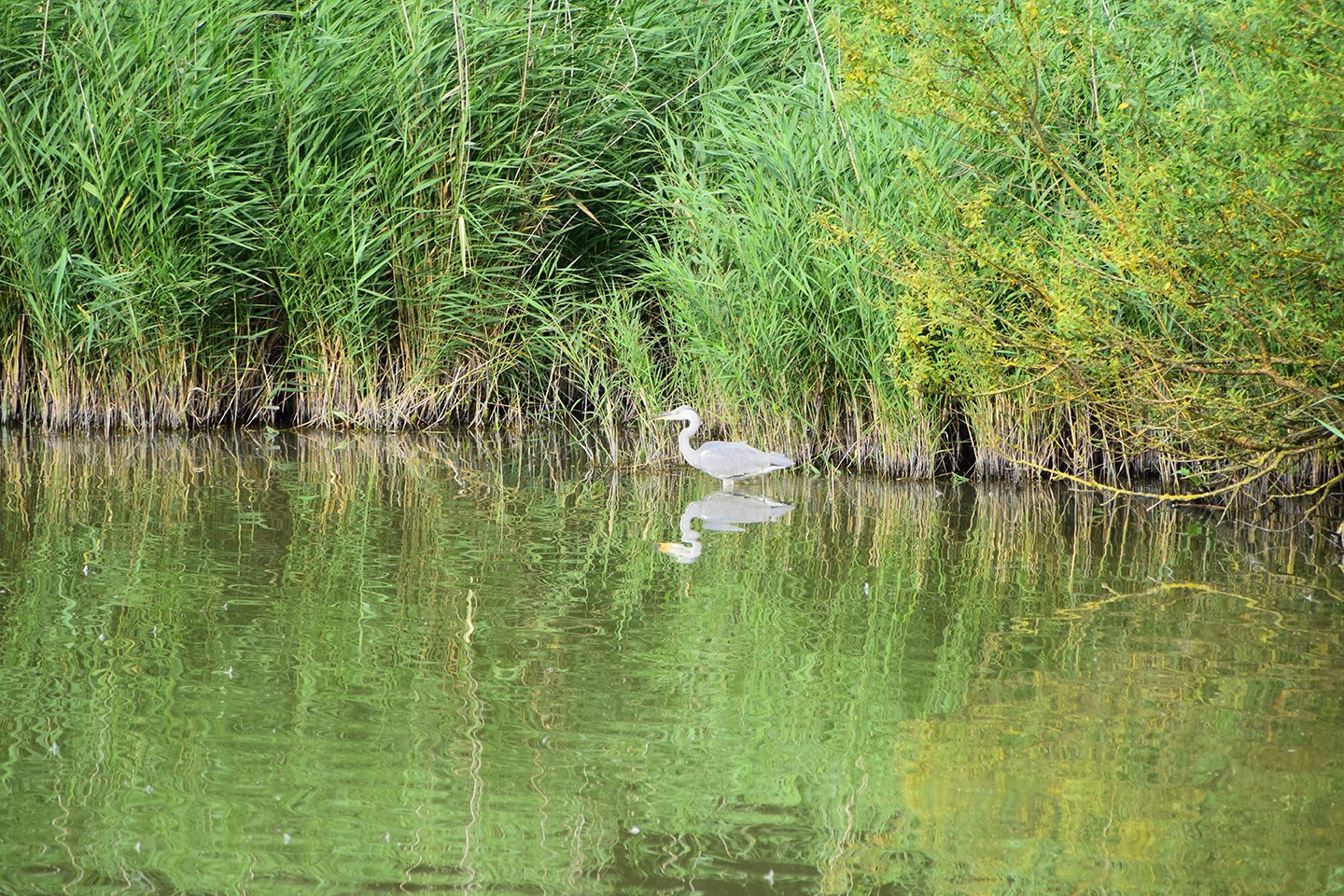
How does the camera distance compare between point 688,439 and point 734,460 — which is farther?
point 688,439

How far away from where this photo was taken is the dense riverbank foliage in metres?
6.74

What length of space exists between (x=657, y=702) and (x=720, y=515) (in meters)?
3.23

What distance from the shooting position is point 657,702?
4.55 m

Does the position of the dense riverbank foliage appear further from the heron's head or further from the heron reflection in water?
the heron reflection in water

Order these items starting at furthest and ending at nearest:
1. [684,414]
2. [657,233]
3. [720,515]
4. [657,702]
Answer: [657,233], [684,414], [720,515], [657,702]

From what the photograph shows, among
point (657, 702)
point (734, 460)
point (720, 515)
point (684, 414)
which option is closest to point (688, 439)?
point (684, 414)

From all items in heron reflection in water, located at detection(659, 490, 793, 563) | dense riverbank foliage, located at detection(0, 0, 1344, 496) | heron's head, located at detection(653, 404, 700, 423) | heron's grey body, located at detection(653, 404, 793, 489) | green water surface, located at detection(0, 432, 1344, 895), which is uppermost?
dense riverbank foliage, located at detection(0, 0, 1344, 496)

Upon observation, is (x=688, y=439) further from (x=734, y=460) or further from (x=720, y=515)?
(x=720, y=515)

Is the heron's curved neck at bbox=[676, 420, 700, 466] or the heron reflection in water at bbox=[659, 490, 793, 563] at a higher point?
the heron's curved neck at bbox=[676, 420, 700, 466]

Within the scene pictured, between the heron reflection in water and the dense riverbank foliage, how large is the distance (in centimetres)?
94

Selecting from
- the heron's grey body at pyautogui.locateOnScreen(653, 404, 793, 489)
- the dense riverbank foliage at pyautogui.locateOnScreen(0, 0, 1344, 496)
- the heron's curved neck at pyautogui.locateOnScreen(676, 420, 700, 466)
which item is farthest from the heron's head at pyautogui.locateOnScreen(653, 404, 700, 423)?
the dense riverbank foliage at pyautogui.locateOnScreen(0, 0, 1344, 496)

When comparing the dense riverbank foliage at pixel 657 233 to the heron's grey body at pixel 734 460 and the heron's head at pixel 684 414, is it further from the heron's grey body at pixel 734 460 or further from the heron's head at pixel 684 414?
the heron's grey body at pixel 734 460

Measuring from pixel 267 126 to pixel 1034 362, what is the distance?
520 cm

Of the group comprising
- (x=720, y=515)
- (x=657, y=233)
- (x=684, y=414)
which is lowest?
(x=720, y=515)
